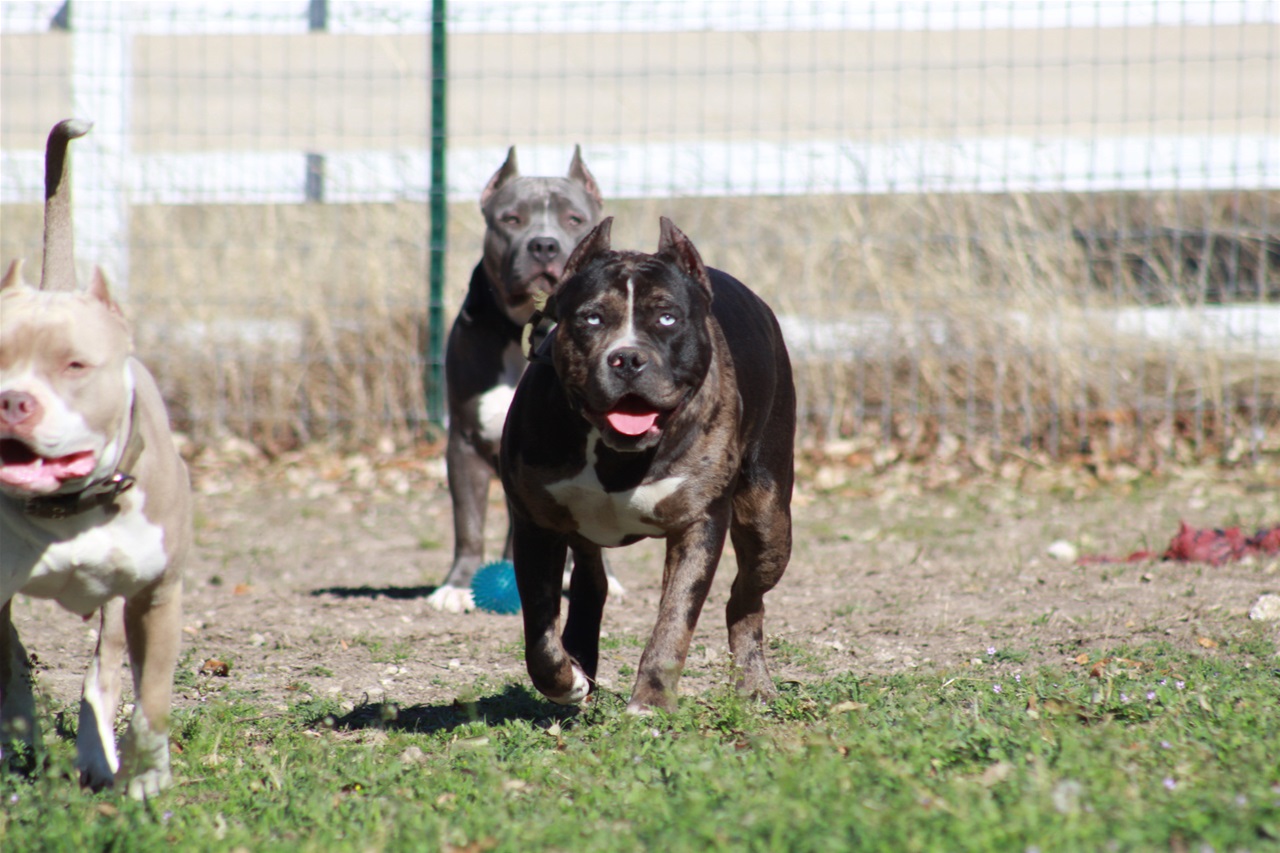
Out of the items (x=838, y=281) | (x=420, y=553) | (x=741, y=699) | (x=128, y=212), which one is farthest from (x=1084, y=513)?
(x=128, y=212)

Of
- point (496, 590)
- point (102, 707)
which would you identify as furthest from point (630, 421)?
point (496, 590)

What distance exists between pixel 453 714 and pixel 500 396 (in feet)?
6.36

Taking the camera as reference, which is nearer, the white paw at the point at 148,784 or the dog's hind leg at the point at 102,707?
the white paw at the point at 148,784

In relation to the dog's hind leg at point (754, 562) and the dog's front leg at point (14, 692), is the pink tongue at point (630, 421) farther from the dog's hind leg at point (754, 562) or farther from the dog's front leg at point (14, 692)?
the dog's front leg at point (14, 692)

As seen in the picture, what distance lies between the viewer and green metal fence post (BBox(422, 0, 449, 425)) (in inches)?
356

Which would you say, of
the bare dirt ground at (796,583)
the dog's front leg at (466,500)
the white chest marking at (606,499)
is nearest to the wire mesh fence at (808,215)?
A: the bare dirt ground at (796,583)

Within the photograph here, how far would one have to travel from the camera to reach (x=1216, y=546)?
19.4 ft


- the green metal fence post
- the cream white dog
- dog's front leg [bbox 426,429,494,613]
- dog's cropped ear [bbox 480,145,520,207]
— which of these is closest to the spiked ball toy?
dog's front leg [bbox 426,429,494,613]

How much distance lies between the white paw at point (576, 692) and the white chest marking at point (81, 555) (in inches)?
43.5

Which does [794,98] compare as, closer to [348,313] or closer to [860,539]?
[348,313]

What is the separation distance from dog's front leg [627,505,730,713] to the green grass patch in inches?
3.9

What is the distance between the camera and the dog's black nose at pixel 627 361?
11.4 feet

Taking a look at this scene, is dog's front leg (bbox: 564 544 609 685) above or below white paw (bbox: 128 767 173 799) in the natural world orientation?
above

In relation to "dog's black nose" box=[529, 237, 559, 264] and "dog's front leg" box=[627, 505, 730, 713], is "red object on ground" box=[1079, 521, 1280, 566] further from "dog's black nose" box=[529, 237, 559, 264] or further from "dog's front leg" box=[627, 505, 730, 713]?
"dog's front leg" box=[627, 505, 730, 713]
